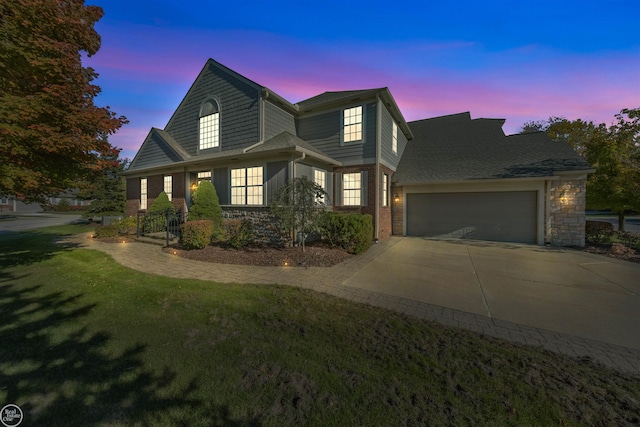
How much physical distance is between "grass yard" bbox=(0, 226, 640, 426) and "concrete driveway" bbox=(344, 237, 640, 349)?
1232 millimetres

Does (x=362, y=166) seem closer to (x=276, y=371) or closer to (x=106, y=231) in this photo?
(x=276, y=371)

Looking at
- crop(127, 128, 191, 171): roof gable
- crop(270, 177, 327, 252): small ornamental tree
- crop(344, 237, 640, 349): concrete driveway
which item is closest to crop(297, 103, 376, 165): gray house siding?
crop(270, 177, 327, 252): small ornamental tree

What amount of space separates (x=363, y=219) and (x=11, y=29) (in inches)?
386

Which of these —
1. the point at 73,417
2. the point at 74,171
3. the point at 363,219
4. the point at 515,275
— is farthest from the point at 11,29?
the point at 515,275

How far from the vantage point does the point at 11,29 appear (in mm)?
5180

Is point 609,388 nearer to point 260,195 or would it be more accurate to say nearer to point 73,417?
point 73,417

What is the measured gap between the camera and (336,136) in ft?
37.8

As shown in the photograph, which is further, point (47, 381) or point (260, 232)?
point (260, 232)

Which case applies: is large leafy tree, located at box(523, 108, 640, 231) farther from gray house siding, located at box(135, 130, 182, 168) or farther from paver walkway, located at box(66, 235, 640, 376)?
gray house siding, located at box(135, 130, 182, 168)

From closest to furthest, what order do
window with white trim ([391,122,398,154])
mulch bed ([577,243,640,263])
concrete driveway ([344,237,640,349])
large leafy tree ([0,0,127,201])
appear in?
concrete driveway ([344,237,640,349])
large leafy tree ([0,0,127,201])
mulch bed ([577,243,640,263])
window with white trim ([391,122,398,154])

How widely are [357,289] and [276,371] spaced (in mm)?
2903

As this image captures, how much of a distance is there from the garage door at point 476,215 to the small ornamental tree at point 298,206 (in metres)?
7.17

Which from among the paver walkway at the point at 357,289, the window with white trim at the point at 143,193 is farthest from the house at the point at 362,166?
the paver walkway at the point at 357,289

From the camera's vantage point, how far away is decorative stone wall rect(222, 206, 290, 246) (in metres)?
9.35
